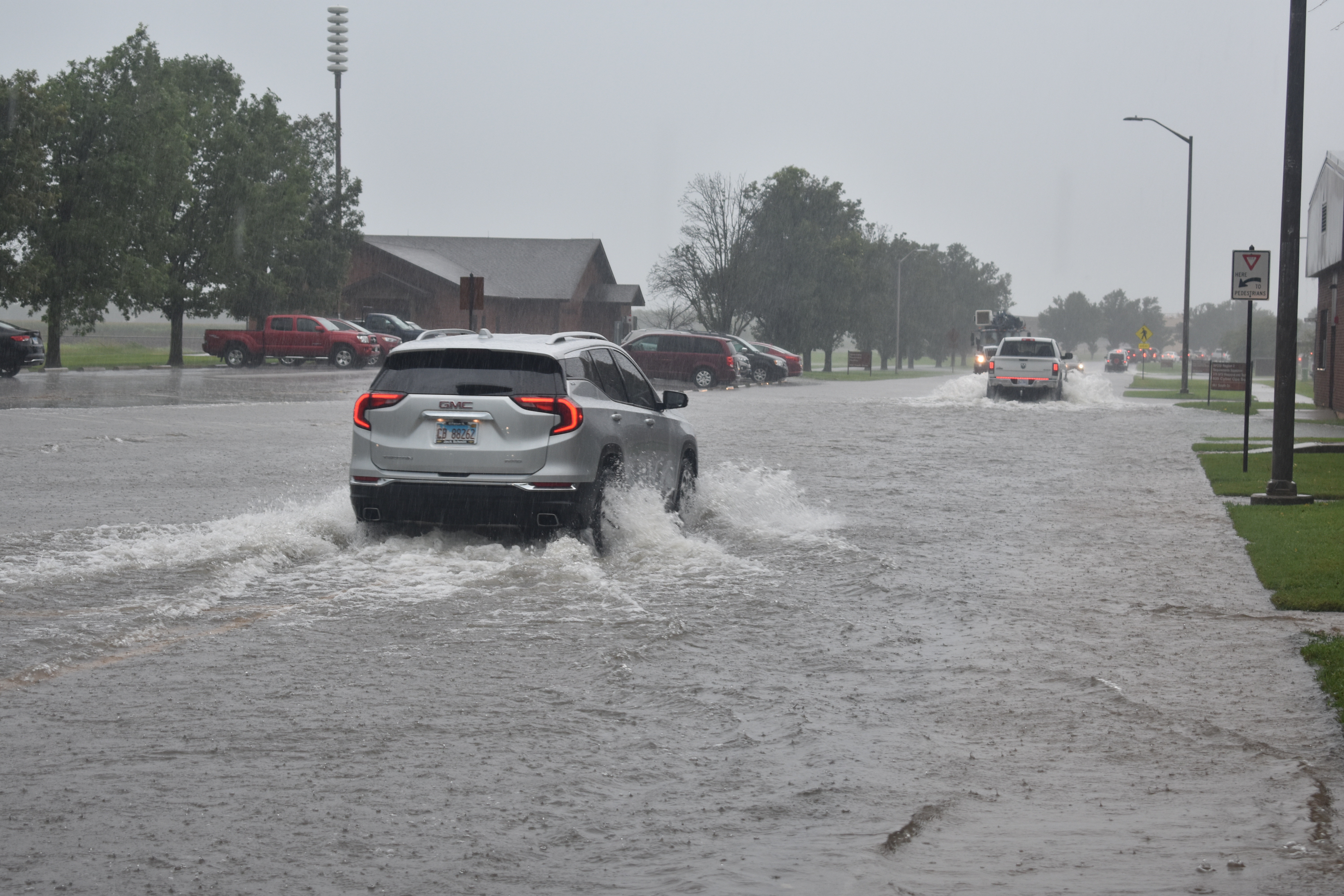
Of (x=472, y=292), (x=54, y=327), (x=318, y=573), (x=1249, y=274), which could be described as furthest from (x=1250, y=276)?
(x=54, y=327)

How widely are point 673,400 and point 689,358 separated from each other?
35394mm

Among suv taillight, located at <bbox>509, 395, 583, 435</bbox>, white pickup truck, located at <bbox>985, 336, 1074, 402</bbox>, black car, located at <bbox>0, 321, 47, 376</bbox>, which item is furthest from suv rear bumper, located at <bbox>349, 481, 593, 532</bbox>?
black car, located at <bbox>0, 321, 47, 376</bbox>

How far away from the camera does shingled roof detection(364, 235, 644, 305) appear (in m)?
76.1

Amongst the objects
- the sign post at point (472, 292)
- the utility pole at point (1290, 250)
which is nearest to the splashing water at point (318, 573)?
the utility pole at point (1290, 250)

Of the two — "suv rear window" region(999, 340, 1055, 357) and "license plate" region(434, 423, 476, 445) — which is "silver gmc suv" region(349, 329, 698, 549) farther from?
"suv rear window" region(999, 340, 1055, 357)

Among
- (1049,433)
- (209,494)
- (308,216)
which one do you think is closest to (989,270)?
(308,216)

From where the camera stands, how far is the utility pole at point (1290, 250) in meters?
14.2

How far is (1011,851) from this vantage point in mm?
4586

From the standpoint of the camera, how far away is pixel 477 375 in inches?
393

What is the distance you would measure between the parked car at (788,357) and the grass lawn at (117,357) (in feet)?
73.1

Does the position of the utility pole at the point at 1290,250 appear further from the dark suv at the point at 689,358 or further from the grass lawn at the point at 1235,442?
the dark suv at the point at 689,358

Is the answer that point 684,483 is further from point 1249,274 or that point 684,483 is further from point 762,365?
point 762,365

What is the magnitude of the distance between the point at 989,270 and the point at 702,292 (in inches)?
3499

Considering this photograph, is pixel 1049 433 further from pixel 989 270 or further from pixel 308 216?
pixel 989 270
